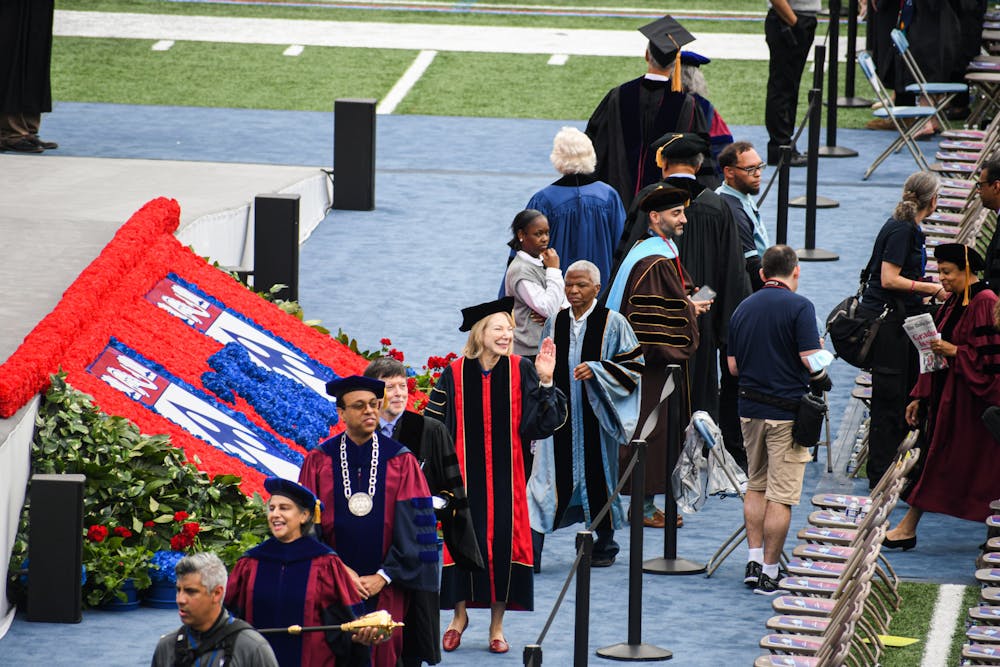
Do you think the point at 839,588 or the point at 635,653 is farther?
the point at 635,653

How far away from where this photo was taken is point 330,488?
754cm

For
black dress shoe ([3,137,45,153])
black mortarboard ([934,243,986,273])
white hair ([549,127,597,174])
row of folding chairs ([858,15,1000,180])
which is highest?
row of folding chairs ([858,15,1000,180])

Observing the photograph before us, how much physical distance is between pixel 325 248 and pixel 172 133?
14.5ft

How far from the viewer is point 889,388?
35.9ft

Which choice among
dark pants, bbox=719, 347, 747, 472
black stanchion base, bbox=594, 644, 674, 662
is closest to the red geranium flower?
black stanchion base, bbox=594, 644, 674, 662

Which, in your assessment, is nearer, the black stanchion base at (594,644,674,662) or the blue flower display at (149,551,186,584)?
the black stanchion base at (594,644,674,662)

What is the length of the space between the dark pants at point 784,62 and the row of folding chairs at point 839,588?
7.09 meters

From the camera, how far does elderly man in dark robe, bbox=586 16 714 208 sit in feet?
42.3

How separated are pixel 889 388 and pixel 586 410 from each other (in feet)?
6.85

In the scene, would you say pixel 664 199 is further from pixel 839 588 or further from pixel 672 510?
pixel 839 588

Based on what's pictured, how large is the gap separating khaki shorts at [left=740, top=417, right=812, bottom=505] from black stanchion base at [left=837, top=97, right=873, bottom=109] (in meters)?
10.9

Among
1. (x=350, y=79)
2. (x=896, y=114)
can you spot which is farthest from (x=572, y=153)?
(x=350, y=79)

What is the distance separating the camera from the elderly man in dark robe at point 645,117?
12906mm

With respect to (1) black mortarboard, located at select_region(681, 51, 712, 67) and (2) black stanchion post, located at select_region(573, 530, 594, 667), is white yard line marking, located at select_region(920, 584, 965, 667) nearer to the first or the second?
(2) black stanchion post, located at select_region(573, 530, 594, 667)
